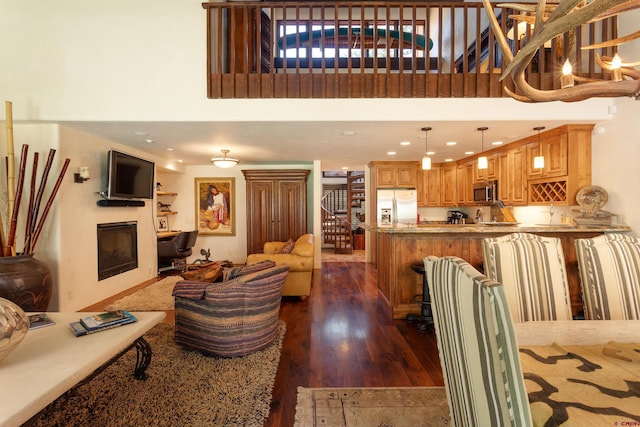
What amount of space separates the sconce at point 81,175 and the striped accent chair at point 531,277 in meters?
4.51

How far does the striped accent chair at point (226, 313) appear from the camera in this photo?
95.0 inches

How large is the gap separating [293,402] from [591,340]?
1.71 m

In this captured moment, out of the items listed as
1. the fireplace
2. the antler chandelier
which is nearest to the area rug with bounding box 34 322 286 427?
the fireplace

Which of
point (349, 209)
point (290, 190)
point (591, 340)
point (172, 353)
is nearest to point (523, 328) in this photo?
point (591, 340)

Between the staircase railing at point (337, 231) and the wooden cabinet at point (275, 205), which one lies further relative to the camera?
the staircase railing at point (337, 231)

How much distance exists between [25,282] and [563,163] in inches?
237

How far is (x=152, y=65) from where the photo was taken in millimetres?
3137

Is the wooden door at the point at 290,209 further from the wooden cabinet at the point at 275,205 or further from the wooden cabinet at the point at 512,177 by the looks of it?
the wooden cabinet at the point at 512,177

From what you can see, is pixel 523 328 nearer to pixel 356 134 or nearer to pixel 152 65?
pixel 356 134

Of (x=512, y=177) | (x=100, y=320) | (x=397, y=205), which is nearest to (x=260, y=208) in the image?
(x=397, y=205)

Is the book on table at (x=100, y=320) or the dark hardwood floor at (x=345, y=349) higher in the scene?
the book on table at (x=100, y=320)

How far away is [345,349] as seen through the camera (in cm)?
265

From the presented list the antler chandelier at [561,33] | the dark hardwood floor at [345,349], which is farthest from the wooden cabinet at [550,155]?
the dark hardwood floor at [345,349]

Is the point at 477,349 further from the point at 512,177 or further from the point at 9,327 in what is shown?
the point at 512,177
